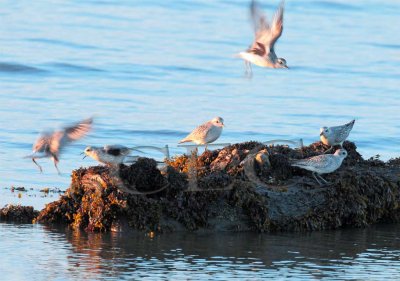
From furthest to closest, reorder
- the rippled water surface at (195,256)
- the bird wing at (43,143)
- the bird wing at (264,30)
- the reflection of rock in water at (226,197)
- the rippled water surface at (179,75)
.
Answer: the rippled water surface at (179,75) → the bird wing at (264,30) → the bird wing at (43,143) → the reflection of rock in water at (226,197) → the rippled water surface at (195,256)

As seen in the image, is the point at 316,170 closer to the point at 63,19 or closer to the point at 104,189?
the point at 104,189

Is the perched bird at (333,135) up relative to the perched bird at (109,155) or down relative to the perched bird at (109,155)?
up

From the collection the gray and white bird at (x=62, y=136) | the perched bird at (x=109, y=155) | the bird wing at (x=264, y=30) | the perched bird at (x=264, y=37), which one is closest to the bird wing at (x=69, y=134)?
the gray and white bird at (x=62, y=136)

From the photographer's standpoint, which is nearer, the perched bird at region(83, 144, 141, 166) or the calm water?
the calm water

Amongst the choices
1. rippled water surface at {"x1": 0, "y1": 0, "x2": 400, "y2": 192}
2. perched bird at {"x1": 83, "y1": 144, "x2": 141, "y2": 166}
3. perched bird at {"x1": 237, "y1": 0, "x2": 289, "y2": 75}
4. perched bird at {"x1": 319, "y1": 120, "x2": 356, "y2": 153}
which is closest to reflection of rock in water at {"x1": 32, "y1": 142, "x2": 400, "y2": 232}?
perched bird at {"x1": 83, "y1": 144, "x2": 141, "y2": 166}

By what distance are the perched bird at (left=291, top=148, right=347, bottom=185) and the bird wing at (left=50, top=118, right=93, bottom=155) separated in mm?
2068

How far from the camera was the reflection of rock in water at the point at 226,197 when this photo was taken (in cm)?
911

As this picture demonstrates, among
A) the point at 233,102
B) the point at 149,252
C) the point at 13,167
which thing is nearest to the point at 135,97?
the point at 233,102

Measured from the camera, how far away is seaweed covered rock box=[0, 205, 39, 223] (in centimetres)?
942

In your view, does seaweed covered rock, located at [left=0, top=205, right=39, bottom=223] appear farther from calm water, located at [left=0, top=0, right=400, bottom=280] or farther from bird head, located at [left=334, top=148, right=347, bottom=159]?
bird head, located at [left=334, top=148, right=347, bottom=159]

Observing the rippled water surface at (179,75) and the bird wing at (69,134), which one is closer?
the bird wing at (69,134)

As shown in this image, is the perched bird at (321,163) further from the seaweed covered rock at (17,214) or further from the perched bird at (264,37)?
the seaweed covered rock at (17,214)

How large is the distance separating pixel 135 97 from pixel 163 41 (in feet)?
18.9

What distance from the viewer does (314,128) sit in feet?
50.7
